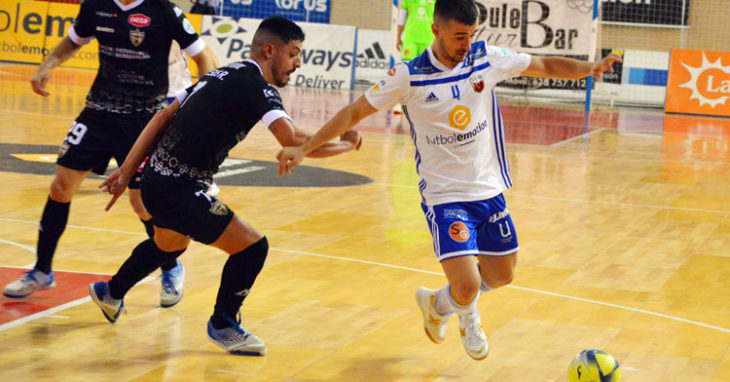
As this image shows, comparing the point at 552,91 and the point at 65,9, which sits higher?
the point at 65,9

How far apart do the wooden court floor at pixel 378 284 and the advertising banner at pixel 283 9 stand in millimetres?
16333

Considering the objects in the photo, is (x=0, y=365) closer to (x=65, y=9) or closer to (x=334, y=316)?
(x=334, y=316)

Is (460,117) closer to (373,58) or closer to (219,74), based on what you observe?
(219,74)

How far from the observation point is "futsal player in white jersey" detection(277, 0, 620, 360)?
14.7 ft

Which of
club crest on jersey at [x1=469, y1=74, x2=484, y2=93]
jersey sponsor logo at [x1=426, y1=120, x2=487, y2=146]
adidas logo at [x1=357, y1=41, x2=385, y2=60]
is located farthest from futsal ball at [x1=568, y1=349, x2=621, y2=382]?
adidas logo at [x1=357, y1=41, x2=385, y2=60]

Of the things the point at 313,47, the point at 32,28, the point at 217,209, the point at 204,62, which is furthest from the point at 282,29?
the point at 32,28

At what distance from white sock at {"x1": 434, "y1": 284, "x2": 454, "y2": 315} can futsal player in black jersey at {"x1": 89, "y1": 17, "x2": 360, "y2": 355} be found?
0.85 meters

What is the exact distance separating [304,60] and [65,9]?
18.5 ft

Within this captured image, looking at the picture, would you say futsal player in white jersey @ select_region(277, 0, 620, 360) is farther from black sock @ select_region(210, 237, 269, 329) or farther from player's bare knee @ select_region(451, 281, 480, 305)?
black sock @ select_region(210, 237, 269, 329)

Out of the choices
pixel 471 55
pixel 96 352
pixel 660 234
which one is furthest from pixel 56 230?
pixel 660 234

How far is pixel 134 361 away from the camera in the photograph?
427 centimetres

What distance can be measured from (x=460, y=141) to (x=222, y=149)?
1103 millimetres

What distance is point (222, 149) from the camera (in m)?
4.48

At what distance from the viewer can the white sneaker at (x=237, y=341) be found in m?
4.46
